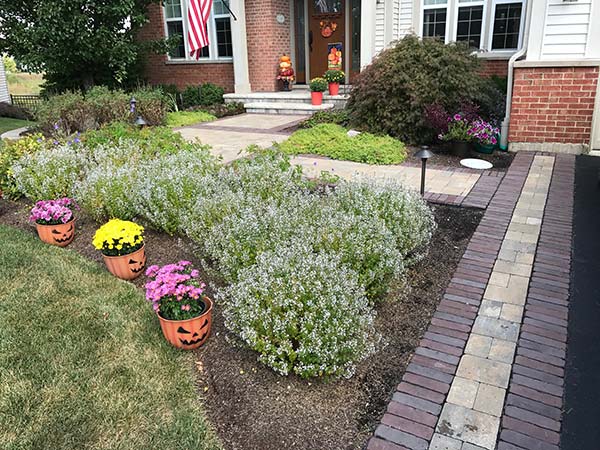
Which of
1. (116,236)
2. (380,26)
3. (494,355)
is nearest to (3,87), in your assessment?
(380,26)

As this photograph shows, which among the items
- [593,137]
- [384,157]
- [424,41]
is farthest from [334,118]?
[593,137]

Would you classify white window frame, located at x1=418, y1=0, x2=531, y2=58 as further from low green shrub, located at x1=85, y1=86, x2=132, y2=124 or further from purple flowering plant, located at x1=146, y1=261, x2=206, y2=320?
purple flowering plant, located at x1=146, y1=261, x2=206, y2=320

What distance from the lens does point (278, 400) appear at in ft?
8.09

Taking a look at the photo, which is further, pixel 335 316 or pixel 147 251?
pixel 147 251

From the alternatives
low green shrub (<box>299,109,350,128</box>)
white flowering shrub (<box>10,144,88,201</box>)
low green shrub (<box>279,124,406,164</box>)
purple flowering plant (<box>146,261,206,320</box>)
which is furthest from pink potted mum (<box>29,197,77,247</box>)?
low green shrub (<box>299,109,350,128</box>)

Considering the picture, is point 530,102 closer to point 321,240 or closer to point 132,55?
point 321,240

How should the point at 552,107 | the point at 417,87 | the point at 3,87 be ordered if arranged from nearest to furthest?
the point at 552,107 → the point at 417,87 → the point at 3,87

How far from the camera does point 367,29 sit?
397 inches

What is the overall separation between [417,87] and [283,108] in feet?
15.0

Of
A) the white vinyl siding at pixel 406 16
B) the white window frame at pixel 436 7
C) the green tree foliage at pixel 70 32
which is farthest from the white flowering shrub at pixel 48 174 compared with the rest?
the white window frame at pixel 436 7

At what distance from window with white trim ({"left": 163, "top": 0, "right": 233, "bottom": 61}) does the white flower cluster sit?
8467 millimetres

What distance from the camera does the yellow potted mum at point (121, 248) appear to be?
3.75 metres

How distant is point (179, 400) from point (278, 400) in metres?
0.51

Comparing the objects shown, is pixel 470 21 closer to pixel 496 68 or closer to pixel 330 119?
pixel 496 68
